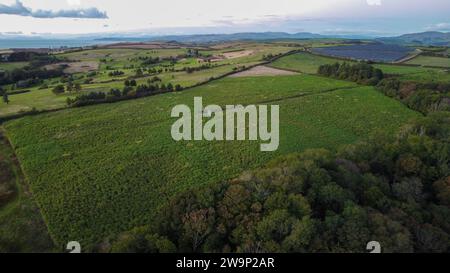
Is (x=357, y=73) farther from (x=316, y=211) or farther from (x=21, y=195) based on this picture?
(x=21, y=195)

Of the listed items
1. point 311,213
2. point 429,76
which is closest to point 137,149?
point 311,213

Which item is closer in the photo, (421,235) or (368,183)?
(421,235)

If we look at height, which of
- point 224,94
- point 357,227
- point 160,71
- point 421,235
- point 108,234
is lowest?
point 108,234

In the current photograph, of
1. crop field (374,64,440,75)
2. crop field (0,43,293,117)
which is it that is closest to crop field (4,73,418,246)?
crop field (0,43,293,117)

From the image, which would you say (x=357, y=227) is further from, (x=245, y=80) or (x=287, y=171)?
(x=245, y=80)

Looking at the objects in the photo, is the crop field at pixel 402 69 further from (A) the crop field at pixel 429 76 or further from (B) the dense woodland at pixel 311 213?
(B) the dense woodland at pixel 311 213

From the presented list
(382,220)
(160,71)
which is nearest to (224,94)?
(160,71)
